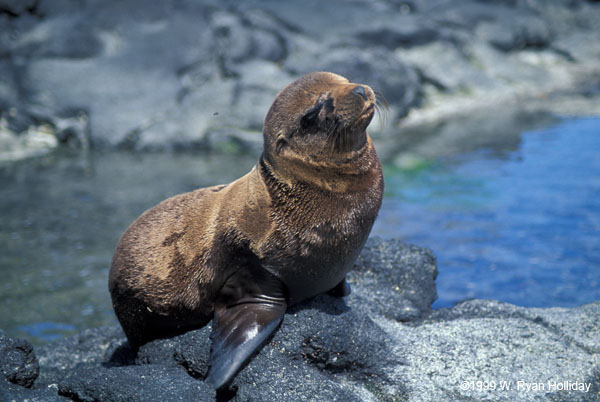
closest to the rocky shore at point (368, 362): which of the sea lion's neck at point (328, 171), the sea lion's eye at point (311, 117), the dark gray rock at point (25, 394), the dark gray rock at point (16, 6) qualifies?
the dark gray rock at point (25, 394)

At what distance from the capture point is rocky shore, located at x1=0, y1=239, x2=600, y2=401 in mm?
2863

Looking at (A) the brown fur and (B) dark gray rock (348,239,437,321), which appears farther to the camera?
(B) dark gray rock (348,239,437,321)

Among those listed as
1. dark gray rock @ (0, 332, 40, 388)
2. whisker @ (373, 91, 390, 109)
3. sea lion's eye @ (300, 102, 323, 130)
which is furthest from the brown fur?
dark gray rock @ (0, 332, 40, 388)

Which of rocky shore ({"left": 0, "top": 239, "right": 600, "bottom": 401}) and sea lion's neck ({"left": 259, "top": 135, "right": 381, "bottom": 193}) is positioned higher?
sea lion's neck ({"left": 259, "top": 135, "right": 381, "bottom": 193})

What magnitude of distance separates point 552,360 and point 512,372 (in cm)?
29

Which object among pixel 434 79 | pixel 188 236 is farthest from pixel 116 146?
pixel 188 236

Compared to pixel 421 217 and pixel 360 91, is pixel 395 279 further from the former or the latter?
pixel 421 217

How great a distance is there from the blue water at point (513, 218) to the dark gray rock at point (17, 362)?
12.7 ft

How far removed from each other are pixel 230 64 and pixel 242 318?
945cm

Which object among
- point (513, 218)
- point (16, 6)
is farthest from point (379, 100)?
point (16, 6)

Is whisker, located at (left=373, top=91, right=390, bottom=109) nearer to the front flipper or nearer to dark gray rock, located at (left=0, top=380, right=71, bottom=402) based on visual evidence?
the front flipper

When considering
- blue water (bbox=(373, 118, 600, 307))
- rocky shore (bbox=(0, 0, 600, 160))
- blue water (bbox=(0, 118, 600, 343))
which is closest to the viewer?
blue water (bbox=(0, 118, 600, 343))

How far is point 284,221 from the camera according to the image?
3033 millimetres

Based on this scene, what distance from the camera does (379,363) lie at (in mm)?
3199
